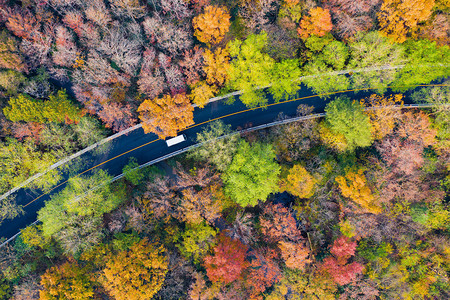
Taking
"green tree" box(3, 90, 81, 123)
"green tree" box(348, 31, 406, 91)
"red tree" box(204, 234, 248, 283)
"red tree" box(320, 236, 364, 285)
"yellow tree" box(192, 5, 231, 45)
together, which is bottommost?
"red tree" box(320, 236, 364, 285)

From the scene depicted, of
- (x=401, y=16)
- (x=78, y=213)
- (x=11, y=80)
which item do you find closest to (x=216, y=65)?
(x=401, y=16)

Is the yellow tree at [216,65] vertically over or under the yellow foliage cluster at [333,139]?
over

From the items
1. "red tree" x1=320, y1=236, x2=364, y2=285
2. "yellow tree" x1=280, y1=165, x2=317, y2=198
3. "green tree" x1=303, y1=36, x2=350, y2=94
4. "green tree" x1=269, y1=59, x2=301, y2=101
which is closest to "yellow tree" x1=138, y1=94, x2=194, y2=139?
"green tree" x1=269, y1=59, x2=301, y2=101


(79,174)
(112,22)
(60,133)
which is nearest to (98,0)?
(112,22)

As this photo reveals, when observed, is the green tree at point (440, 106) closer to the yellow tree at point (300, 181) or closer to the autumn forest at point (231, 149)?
the autumn forest at point (231, 149)

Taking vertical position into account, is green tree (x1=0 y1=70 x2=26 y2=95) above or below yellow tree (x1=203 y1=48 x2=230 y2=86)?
above

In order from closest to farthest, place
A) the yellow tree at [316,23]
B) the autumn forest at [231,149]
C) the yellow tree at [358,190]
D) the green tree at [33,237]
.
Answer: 1. the yellow tree at [316,23]
2. the yellow tree at [358,190]
3. the autumn forest at [231,149]
4. the green tree at [33,237]

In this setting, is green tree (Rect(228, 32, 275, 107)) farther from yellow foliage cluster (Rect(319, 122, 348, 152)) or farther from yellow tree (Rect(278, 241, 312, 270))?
yellow tree (Rect(278, 241, 312, 270))

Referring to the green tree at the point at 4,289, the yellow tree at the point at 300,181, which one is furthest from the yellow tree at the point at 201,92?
the green tree at the point at 4,289
